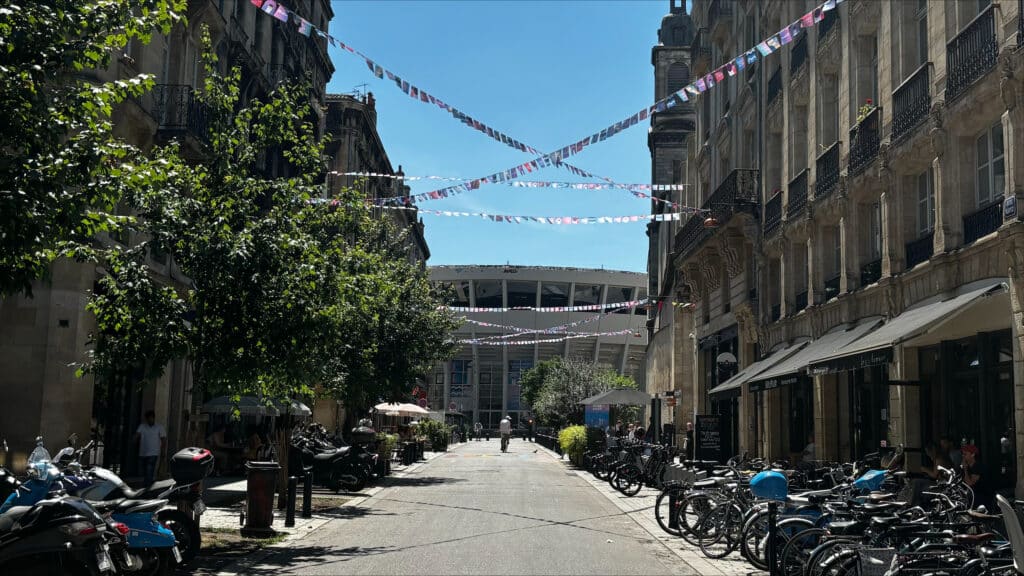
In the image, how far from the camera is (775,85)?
27.6m

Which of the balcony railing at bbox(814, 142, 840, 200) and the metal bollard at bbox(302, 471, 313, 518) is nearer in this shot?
the metal bollard at bbox(302, 471, 313, 518)

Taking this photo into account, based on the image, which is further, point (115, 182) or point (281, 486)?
point (281, 486)

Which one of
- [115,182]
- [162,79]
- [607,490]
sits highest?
[162,79]

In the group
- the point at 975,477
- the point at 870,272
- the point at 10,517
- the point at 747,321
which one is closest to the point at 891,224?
the point at 870,272

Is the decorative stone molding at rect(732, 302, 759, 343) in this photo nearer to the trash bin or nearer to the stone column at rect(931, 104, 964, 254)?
the stone column at rect(931, 104, 964, 254)

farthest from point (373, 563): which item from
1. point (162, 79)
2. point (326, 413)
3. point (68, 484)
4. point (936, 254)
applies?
point (326, 413)

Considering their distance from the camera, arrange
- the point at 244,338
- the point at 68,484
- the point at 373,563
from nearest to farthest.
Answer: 1. the point at 68,484
2. the point at 373,563
3. the point at 244,338

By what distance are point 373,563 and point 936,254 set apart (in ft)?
33.7

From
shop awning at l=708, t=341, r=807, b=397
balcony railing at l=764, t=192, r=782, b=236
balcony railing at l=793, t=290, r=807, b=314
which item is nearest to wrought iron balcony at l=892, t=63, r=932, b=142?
shop awning at l=708, t=341, r=807, b=397

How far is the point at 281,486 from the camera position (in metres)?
17.8

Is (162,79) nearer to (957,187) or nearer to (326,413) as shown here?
(957,187)

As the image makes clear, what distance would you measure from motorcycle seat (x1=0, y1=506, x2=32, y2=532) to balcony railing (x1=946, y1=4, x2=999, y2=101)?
13.3m

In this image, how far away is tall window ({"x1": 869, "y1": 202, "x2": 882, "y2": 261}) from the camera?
2003 cm

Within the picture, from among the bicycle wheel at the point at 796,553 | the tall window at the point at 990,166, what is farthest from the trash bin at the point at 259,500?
the tall window at the point at 990,166
